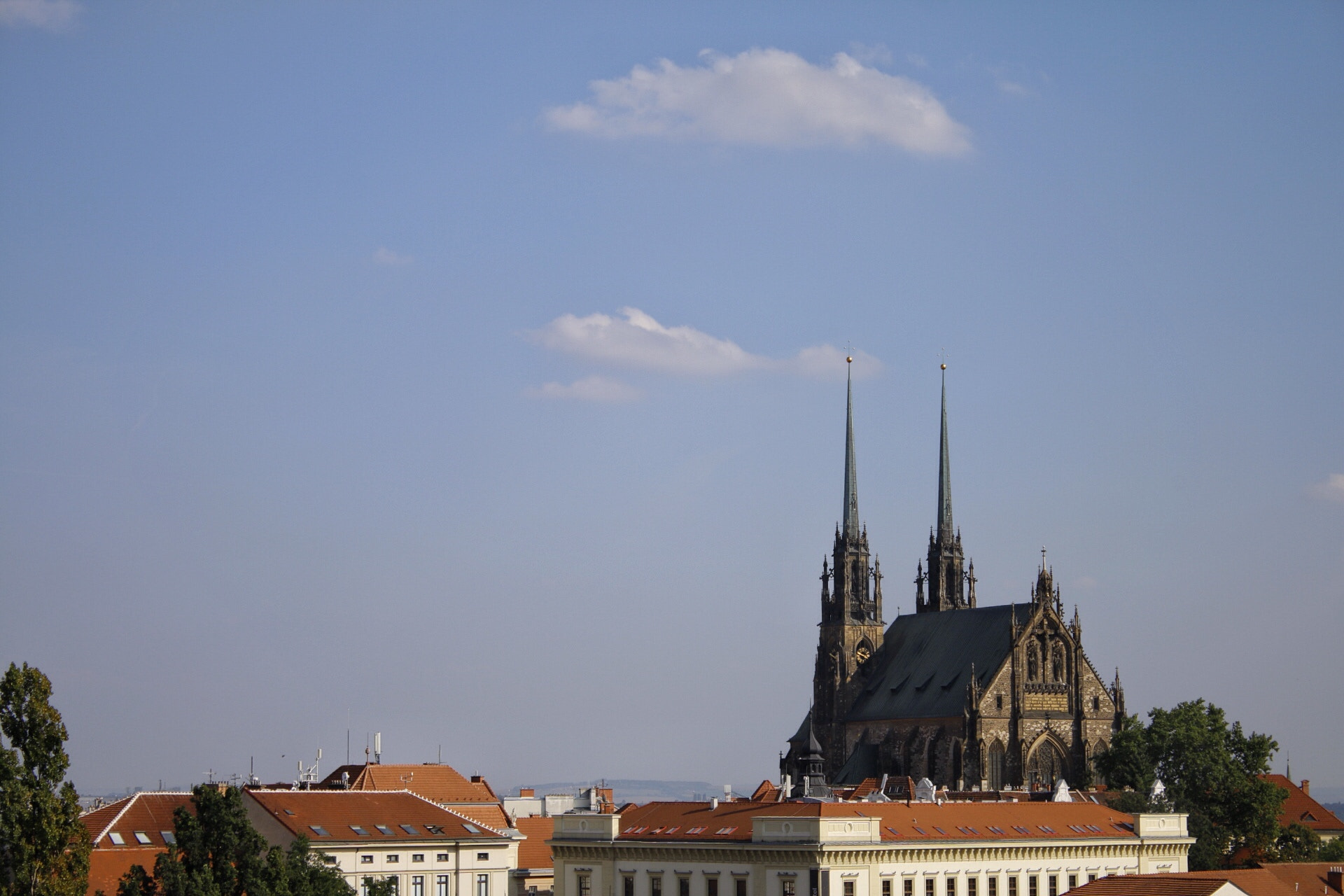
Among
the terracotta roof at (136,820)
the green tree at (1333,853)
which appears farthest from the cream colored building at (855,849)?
the green tree at (1333,853)

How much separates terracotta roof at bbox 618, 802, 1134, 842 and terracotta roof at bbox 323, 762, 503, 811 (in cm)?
2146

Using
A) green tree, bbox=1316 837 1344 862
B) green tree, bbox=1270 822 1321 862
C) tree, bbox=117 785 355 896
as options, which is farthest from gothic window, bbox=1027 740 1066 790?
tree, bbox=117 785 355 896

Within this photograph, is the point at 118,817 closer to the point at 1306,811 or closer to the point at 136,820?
the point at 136,820

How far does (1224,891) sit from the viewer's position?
8069cm

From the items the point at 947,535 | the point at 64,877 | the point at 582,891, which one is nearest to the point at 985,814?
the point at 582,891

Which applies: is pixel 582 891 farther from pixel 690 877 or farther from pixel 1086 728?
pixel 1086 728

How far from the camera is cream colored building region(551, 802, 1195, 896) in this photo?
93.1 m

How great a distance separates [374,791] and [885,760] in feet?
195

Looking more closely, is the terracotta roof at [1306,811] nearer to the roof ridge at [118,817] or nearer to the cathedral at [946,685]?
the cathedral at [946,685]

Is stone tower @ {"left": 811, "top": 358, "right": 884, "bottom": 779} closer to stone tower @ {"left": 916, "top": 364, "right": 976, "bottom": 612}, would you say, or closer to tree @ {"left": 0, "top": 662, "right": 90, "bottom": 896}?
stone tower @ {"left": 916, "top": 364, "right": 976, "bottom": 612}

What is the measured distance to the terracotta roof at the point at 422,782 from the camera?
124m

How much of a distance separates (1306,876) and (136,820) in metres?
53.2

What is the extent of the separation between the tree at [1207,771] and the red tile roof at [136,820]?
188 feet

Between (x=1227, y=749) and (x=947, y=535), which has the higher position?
(x=947, y=535)
